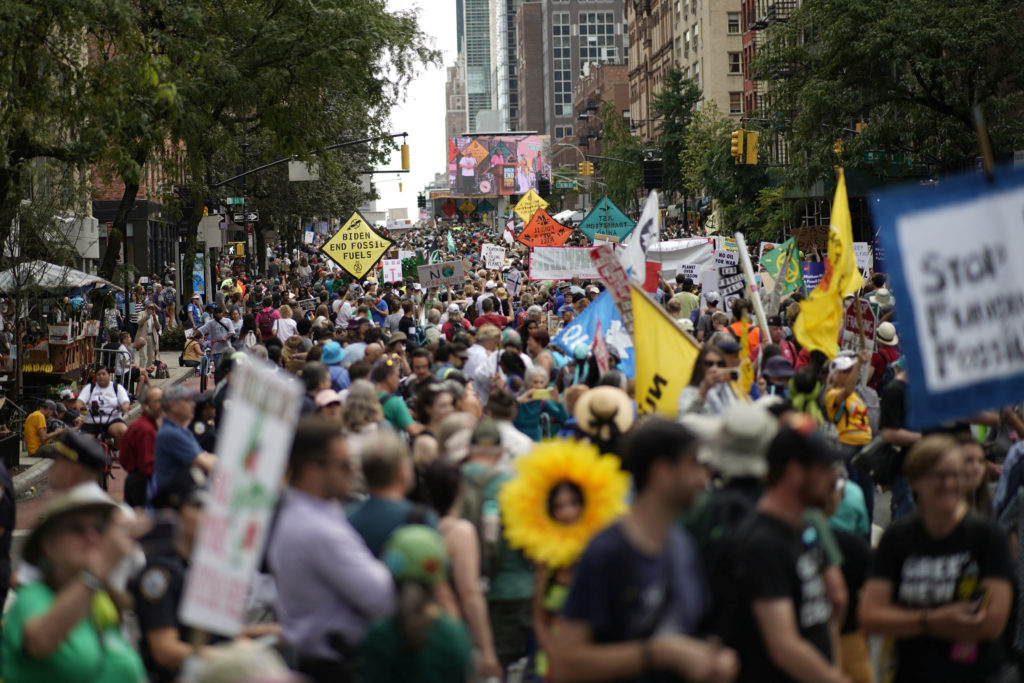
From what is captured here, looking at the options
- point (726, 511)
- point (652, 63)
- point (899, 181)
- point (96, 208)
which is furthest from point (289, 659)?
point (652, 63)

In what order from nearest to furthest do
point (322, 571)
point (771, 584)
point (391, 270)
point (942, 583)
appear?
point (771, 584) → point (322, 571) → point (942, 583) → point (391, 270)

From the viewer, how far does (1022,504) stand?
6.45 metres

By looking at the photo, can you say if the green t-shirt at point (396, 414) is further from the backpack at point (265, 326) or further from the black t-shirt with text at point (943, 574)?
the backpack at point (265, 326)

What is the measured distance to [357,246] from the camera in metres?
24.0

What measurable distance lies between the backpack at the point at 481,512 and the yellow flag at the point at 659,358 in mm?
2569

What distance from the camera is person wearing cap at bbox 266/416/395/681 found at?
179 inches

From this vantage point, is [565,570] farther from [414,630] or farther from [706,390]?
[706,390]

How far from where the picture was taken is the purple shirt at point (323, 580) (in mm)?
4539

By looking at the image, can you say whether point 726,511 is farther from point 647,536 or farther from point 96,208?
point 96,208

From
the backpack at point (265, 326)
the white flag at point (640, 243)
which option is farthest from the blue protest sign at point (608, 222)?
the white flag at point (640, 243)

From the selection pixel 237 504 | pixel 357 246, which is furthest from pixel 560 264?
pixel 237 504

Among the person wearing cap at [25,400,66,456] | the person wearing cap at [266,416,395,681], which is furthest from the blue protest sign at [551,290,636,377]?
the person wearing cap at [266,416,395,681]

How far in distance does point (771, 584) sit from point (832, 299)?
6.97m

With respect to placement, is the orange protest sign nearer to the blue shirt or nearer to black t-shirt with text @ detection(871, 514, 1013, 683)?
the blue shirt
